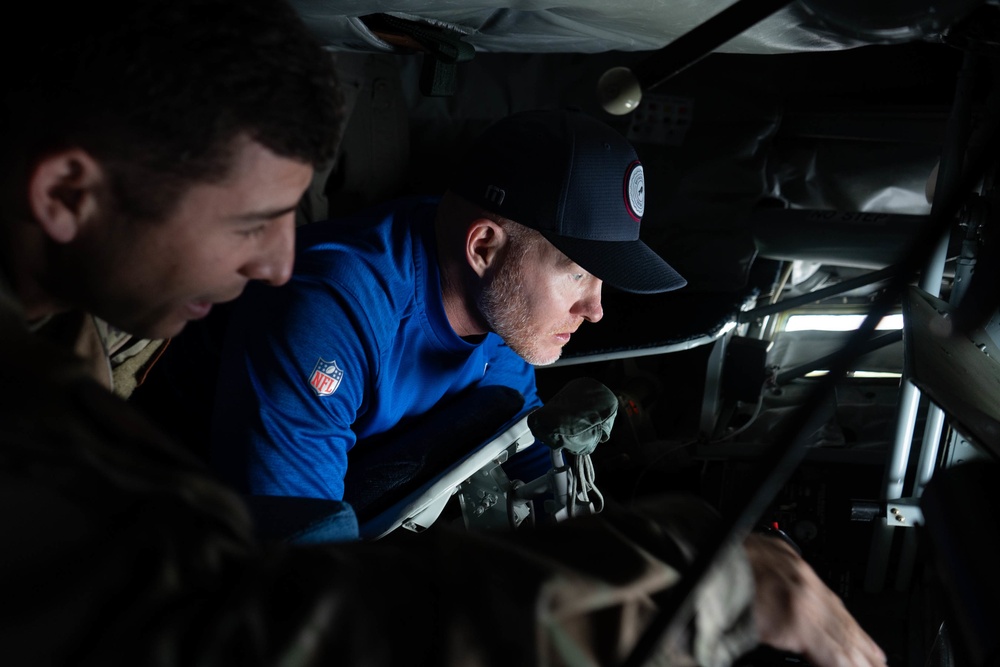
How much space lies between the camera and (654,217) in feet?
8.83

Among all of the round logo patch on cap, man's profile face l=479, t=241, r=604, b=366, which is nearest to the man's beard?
man's profile face l=479, t=241, r=604, b=366

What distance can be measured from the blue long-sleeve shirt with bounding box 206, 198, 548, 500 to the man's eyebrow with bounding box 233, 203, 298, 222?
591 millimetres

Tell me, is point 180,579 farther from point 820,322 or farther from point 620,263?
point 820,322

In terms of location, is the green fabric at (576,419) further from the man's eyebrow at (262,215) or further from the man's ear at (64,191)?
the man's ear at (64,191)

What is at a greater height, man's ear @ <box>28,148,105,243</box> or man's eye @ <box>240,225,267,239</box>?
man's ear @ <box>28,148,105,243</box>

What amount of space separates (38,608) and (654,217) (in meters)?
2.39

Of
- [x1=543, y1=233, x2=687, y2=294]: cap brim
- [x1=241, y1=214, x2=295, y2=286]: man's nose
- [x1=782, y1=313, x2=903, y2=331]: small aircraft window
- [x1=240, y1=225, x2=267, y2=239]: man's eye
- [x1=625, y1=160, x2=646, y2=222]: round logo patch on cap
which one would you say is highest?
[x1=240, y1=225, x2=267, y2=239]: man's eye

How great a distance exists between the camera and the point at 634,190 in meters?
1.54

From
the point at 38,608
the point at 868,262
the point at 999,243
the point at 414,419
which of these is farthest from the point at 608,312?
the point at 38,608

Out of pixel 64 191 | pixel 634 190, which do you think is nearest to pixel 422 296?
pixel 634 190

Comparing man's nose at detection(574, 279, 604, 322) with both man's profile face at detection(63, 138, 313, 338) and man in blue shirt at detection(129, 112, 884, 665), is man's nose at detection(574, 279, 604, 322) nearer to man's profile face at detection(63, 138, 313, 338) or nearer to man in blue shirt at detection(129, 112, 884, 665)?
man in blue shirt at detection(129, 112, 884, 665)

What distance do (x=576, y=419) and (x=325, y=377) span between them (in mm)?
415

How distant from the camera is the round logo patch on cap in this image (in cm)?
152

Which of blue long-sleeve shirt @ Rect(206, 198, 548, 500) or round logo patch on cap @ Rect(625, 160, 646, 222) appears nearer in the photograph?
blue long-sleeve shirt @ Rect(206, 198, 548, 500)
